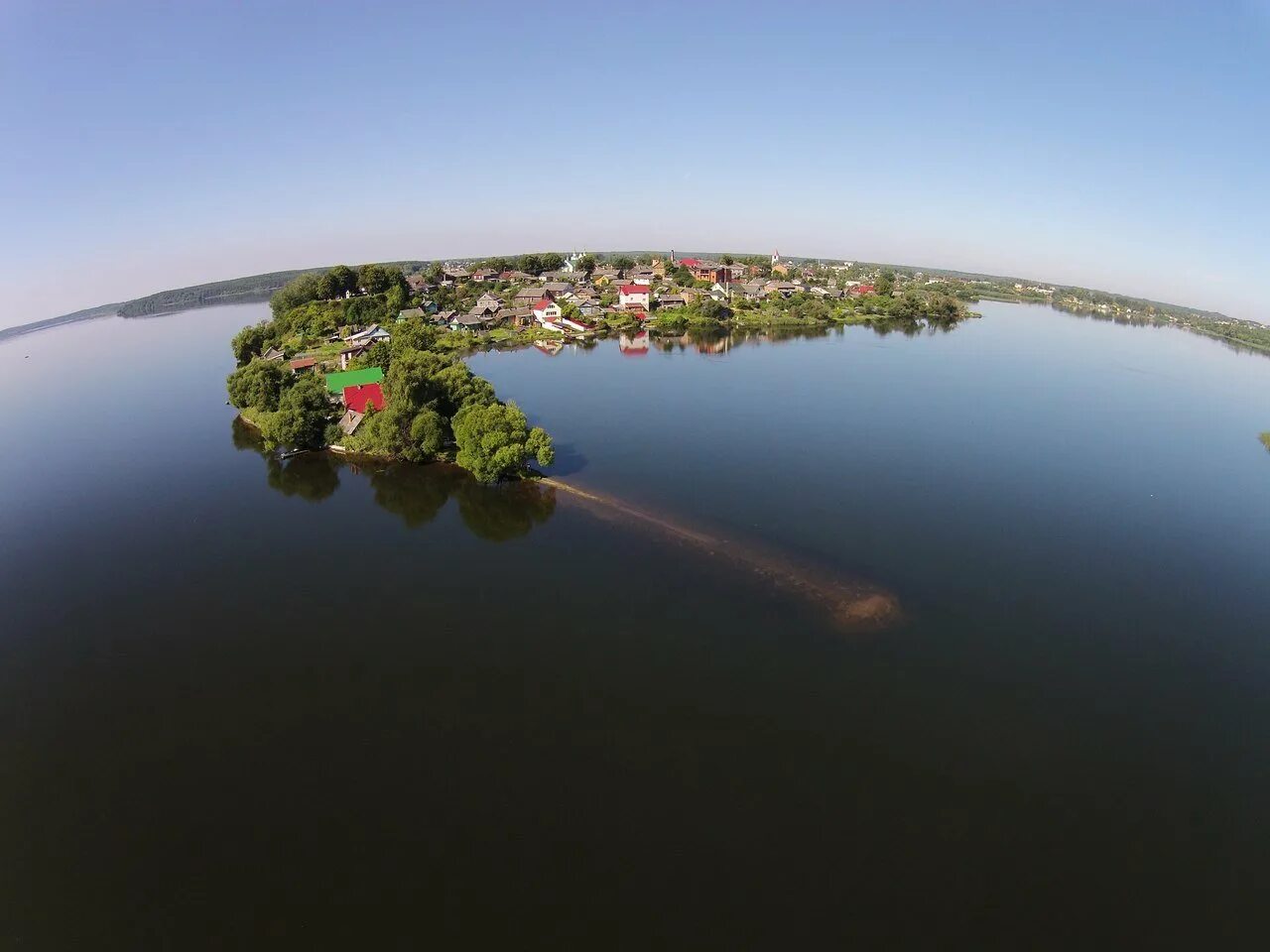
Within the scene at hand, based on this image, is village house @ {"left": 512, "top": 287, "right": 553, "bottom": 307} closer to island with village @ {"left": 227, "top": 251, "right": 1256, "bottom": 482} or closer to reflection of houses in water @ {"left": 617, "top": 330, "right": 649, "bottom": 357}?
island with village @ {"left": 227, "top": 251, "right": 1256, "bottom": 482}

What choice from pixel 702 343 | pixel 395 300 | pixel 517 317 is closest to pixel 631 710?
pixel 702 343

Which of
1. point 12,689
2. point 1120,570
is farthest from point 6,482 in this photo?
point 1120,570

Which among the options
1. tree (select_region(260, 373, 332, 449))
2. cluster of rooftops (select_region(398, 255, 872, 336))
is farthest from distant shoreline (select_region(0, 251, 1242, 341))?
tree (select_region(260, 373, 332, 449))

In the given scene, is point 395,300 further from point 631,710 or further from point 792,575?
point 631,710

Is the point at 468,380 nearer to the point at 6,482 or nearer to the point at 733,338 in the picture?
the point at 6,482

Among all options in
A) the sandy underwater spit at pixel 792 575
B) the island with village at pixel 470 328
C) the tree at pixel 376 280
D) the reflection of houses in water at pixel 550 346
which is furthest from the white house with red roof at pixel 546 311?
the sandy underwater spit at pixel 792 575

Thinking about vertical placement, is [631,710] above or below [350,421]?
below

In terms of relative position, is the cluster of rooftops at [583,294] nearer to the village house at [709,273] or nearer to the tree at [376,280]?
the village house at [709,273]
